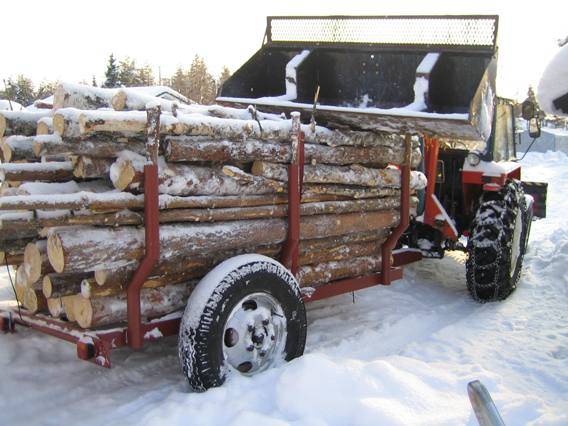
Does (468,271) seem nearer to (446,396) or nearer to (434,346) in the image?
(434,346)

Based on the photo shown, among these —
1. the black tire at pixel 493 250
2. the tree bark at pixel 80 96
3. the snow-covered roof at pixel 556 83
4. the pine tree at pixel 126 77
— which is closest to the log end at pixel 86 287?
the tree bark at pixel 80 96

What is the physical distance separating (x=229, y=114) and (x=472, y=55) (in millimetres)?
2414

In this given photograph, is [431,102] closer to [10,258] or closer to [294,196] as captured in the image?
[294,196]

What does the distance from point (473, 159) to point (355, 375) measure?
4457 millimetres

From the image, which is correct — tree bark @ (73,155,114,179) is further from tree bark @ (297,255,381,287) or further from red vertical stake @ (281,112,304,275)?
tree bark @ (297,255,381,287)

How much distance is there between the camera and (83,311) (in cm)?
385

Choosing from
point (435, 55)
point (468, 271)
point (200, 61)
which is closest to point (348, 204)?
point (435, 55)

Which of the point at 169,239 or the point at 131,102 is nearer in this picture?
the point at 169,239

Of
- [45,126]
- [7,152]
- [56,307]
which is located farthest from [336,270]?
[7,152]

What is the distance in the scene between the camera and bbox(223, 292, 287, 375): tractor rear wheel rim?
13.5 ft

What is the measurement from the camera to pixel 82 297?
152 inches

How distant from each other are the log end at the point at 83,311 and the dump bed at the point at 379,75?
9.07ft

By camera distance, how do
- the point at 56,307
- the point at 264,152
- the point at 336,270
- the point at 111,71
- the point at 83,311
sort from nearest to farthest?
the point at 83,311 < the point at 56,307 < the point at 264,152 < the point at 336,270 < the point at 111,71

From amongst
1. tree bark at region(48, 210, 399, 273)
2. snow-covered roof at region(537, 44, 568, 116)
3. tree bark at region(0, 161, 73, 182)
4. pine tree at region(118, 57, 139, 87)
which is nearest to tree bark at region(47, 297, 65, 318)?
tree bark at region(48, 210, 399, 273)
